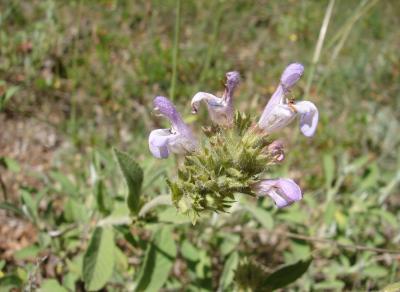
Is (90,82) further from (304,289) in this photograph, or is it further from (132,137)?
(304,289)

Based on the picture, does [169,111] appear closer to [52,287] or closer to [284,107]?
[284,107]

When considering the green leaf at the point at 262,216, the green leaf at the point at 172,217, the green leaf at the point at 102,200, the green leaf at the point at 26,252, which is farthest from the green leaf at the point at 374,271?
the green leaf at the point at 26,252

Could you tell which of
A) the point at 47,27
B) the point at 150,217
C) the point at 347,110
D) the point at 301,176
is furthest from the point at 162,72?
the point at 150,217

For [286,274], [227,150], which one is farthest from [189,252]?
[227,150]

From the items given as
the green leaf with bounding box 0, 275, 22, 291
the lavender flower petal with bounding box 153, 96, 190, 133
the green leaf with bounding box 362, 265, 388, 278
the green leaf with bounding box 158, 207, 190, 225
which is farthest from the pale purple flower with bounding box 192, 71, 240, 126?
the green leaf with bounding box 362, 265, 388, 278

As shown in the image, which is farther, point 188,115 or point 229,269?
point 188,115
